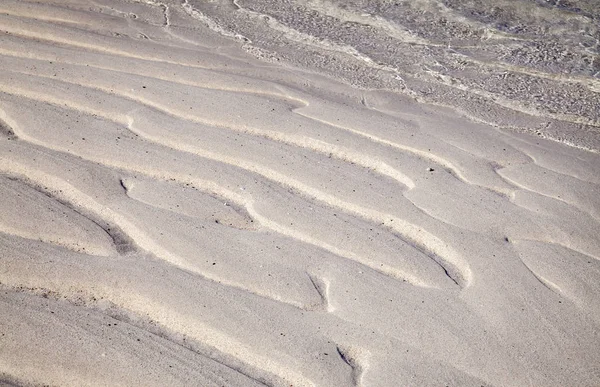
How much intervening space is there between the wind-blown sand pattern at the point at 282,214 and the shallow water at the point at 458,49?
2 cm

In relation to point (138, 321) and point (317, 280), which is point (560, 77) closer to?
point (317, 280)

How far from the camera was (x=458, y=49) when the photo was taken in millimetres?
4078

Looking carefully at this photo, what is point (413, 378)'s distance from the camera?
167 cm

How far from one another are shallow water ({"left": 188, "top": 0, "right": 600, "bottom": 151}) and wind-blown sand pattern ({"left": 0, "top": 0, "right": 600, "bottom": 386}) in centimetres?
2

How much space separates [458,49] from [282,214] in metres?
2.27

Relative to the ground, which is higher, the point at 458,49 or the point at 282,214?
the point at 458,49

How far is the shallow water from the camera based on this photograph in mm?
3340

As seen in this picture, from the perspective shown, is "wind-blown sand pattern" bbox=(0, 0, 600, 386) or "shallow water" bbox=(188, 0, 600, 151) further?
"shallow water" bbox=(188, 0, 600, 151)

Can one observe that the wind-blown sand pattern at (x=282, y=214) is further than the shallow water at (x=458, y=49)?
No

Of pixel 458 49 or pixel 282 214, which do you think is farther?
pixel 458 49

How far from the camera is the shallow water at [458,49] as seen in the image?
3340mm

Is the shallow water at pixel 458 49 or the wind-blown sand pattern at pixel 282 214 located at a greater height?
the shallow water at pixel 458 49

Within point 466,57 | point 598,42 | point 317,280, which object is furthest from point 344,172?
point 598,42

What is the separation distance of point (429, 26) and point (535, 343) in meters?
2.99
